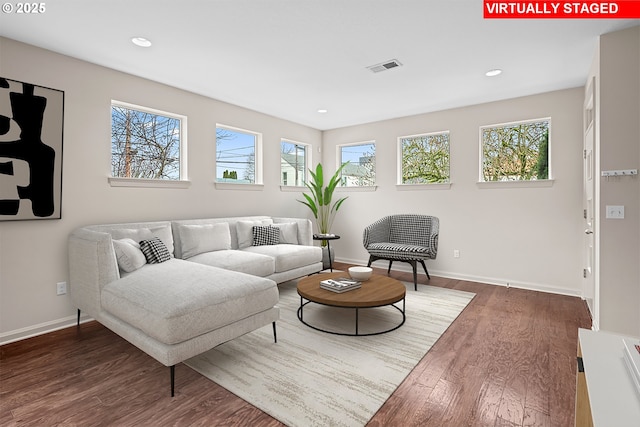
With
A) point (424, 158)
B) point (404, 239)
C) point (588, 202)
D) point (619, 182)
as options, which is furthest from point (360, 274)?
point (424, 158)

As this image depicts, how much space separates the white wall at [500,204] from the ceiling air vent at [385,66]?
188cm

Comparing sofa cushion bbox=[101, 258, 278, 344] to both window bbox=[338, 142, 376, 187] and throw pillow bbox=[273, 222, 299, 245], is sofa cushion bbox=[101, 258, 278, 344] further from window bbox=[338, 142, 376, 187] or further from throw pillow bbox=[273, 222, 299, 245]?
window bbox=[338, 142, 376, 187]

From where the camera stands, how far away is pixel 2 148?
2668 mm

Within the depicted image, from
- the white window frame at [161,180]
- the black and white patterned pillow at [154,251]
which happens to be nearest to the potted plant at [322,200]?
the white window frame at [161,180]

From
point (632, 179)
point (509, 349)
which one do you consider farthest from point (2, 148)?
point (632, 179)

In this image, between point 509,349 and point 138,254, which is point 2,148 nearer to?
point 138,254

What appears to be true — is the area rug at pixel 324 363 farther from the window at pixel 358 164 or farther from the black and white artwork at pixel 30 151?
the window at pixel 358 164

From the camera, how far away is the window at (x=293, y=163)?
5.63 metres

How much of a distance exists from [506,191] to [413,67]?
7.26ft

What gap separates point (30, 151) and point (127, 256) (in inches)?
48.5

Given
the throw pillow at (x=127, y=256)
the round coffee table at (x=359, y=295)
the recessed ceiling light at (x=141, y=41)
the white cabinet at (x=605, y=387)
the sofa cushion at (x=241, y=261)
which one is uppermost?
the recessed ceiling light at (x=141, y=41)

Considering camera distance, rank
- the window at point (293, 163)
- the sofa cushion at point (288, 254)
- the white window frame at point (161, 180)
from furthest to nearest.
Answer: the window at point (293, 163), the sofa cushion at point (288, 254), the white window frame at point (161, 180)

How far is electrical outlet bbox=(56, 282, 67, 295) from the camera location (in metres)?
3.01

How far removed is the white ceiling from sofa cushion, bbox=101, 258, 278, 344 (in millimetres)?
1946
